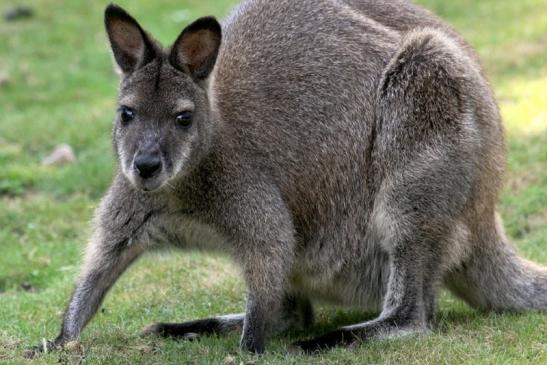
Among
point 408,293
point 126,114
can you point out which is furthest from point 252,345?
point 126,114

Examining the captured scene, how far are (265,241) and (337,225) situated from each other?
615 millimetres

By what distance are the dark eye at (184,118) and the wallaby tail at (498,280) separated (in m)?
2.02

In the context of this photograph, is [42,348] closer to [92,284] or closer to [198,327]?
[92,284]

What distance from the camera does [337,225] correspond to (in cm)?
642

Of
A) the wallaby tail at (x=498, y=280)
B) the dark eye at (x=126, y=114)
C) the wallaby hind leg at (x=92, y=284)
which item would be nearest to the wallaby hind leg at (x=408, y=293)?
the wallaby tail at (x=498, y=280)

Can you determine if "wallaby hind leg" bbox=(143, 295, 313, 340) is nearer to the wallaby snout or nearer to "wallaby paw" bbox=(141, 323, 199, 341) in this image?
"wallaby paw" bbox=(141, 323, 199, 341)

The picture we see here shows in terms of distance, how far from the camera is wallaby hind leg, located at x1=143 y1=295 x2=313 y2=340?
20.9 feet

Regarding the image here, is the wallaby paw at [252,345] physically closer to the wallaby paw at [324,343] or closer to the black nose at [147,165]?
the wallaby paw at [324,343]

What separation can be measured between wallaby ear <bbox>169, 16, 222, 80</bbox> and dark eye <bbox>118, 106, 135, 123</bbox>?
0.37m

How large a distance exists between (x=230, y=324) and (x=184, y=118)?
1504 millimetres

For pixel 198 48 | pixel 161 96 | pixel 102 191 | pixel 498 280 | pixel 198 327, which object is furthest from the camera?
pixel 102 191

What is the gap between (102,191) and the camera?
1006 cm

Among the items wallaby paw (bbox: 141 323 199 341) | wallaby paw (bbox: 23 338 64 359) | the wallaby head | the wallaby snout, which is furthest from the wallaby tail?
wallaby paw (bbox: 23 338 64 359)

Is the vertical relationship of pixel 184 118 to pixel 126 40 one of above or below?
below
